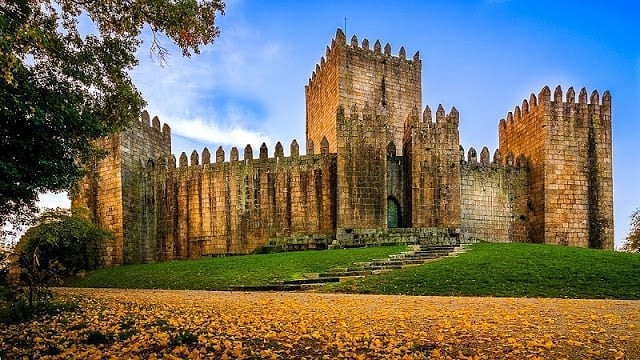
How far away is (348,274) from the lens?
1819 centimetres

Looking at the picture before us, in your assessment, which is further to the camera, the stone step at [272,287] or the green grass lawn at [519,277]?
the stone step at [272,287]

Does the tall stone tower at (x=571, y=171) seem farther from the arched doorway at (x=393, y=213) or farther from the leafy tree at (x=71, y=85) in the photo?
the leafy tree at (x=71, y=85)

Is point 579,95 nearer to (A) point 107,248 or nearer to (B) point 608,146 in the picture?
(B) point 608,146

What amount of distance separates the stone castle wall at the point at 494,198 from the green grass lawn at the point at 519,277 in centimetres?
926

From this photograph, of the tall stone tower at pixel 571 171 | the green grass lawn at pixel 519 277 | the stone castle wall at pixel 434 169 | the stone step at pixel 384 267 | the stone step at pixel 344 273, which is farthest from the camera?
the tall stone tower at pixel 571 171

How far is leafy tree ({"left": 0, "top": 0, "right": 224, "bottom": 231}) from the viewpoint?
34.7 feet

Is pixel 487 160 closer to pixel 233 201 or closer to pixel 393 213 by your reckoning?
pixel 393 213

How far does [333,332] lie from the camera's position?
8.08 metres

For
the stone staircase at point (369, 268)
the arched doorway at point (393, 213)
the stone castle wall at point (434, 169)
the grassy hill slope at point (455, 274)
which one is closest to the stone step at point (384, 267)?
the stone staircase at point (369, 268)

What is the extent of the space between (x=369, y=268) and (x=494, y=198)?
13.7m

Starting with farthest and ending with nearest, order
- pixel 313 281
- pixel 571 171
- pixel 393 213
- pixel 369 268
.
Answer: pixel 571 171
pixel 393 213
pixel 369 268
pixel 313 281

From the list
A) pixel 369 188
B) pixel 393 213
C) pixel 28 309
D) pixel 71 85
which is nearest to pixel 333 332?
pixel 28 309

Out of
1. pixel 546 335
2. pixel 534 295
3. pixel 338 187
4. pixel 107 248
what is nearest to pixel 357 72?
pixel 338 187

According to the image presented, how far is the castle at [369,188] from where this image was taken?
26.2 m
